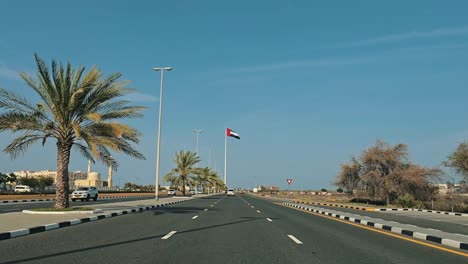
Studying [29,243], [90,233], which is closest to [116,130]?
[90,233]

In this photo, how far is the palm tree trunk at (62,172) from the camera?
21625 millimetres

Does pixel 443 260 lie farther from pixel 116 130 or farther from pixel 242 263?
pixel 116 130

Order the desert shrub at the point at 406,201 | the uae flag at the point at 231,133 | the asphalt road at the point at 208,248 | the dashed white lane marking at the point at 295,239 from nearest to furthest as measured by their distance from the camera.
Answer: the asphalt road at the point at 208,248, the dashed white lane marking at the point at 295,239, the desert shrub at the point at 406,201, the uae flag at the point at 231,133

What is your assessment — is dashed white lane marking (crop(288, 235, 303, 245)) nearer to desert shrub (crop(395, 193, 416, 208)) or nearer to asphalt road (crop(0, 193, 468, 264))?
asphalt road (crop(0, 193, 468, 264))

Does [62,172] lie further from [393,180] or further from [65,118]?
[393,180]

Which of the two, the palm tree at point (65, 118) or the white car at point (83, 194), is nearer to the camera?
the palm tree at point (65, 118)

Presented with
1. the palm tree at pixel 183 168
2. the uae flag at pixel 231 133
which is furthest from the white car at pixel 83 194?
the uae flag at pixel 231 133

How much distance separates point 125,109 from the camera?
23.6m

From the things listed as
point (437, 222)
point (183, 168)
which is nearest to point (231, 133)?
point (183, 168)

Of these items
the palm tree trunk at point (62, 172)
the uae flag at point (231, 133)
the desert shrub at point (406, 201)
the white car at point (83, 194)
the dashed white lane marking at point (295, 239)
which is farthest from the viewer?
the uae flag at point (231, 133)

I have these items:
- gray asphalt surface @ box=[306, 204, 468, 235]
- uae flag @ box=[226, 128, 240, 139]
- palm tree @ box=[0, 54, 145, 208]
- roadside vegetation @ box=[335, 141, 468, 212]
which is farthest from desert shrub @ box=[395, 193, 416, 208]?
uae flag @ box=[226, 128, 240, 139]

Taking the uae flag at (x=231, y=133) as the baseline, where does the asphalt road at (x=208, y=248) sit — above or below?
below

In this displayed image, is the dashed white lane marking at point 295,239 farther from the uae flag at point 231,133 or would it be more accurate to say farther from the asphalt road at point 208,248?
the uae flag at point 231,133

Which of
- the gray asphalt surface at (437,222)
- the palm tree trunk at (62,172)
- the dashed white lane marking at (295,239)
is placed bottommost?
the gray asphalt surface at (437,222)
